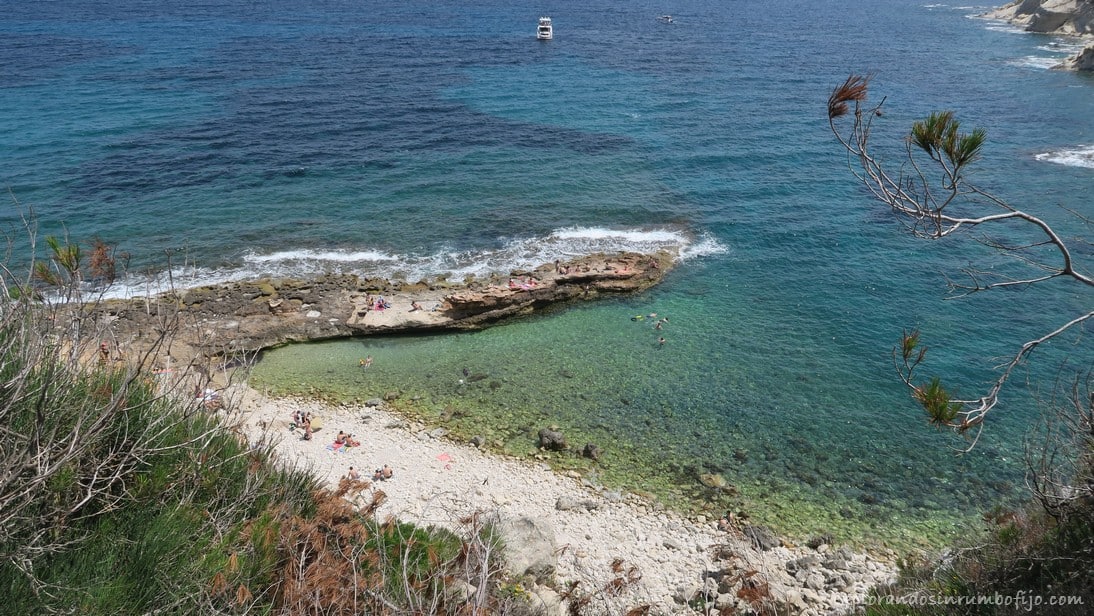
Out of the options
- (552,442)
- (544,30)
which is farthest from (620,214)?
(544,30)

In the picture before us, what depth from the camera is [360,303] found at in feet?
83.6

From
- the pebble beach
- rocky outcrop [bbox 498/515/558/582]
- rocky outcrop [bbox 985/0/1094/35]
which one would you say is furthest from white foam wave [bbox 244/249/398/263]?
rocky outcrop [bbox 985/0/1094/35]

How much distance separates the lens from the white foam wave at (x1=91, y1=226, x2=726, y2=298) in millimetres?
27375

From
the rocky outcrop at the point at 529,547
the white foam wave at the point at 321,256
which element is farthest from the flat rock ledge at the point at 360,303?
the rocky outcrop at the point at 529,547

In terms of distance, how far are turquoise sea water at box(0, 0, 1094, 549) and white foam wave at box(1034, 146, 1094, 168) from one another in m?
0.22

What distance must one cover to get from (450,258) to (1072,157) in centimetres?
3799

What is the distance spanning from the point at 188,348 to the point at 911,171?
3698 cm

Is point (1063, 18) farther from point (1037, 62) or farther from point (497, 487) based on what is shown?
point (497, 487)

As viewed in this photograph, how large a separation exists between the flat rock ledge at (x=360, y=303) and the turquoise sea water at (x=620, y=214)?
0.98 m

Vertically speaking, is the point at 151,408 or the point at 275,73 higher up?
the point at 275,73

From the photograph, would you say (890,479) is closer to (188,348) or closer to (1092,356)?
(1092,356)

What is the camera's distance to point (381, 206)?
34.0 meters

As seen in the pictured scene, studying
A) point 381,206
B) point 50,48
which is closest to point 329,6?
point 50,48

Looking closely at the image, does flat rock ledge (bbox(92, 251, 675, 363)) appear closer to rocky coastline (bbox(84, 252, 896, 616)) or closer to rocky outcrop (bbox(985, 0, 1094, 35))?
rocky coastline (bbox(84, 252, 896, 616))
